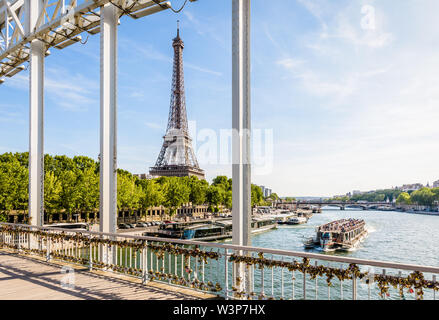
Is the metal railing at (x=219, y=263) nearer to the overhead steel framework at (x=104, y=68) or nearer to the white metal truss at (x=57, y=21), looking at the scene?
the overhead steel framework at (x=104, y=68)

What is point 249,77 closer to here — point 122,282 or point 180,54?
point 122,282

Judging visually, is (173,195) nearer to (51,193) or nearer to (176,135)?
(51,193)

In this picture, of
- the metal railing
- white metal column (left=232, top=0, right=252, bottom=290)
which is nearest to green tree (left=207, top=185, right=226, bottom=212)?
the metal railing

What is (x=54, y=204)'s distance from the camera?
23906 millimetres

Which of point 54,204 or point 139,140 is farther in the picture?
point 54,204

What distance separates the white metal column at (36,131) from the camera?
732cm

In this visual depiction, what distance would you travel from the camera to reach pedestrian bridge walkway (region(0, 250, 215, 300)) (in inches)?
147

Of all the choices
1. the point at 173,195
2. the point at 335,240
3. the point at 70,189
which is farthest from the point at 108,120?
the point at 173,195

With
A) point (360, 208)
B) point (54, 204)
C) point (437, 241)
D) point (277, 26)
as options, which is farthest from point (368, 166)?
point (277, 26)

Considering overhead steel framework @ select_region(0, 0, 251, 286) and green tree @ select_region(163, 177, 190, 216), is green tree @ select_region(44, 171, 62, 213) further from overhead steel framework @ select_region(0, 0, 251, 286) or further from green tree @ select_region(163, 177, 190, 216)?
overhead steel framework @ select_region(0, 0, 251, 286)

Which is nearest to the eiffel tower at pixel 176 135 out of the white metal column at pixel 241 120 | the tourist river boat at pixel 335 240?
the tourist river boat at pixel 335 240

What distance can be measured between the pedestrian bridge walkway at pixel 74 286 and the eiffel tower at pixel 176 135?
155 ft

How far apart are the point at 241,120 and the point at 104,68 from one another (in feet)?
9.94
